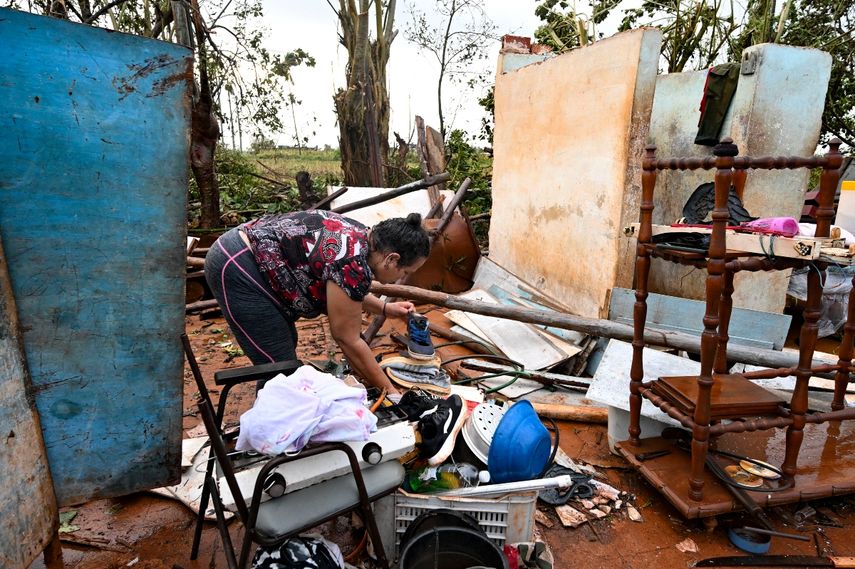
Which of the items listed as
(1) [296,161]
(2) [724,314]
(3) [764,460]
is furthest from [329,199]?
(1) [296,161]

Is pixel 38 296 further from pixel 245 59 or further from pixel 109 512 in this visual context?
pixel 245 59

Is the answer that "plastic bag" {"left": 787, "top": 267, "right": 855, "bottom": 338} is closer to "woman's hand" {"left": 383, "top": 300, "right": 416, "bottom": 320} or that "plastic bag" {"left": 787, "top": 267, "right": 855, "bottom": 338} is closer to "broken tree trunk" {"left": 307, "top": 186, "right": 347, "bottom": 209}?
"woman's hand" {"left": 383, "top": 300, "right": 416, "bottom": 320}

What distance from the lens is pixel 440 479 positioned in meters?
2.27

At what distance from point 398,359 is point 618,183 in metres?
2.58

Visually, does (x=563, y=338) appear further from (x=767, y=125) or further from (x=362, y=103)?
(x=362, y=103)

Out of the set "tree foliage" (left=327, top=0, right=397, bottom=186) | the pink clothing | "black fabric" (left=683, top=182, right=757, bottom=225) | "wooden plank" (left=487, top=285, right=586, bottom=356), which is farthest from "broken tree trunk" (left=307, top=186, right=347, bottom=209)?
the pink clothing

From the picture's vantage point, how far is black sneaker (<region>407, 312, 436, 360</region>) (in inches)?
154

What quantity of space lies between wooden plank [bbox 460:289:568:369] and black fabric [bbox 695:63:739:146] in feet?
7.72

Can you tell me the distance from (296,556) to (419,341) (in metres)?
2.22

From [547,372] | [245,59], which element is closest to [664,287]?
[547,372]

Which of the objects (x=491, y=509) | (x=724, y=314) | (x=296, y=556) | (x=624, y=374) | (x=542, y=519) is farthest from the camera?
(x=624, y=374)

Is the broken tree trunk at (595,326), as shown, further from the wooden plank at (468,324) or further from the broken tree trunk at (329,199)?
the broken tree trunk at (329,199)

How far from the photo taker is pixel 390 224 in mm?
2445

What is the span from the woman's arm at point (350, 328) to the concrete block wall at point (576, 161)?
3063 mm
